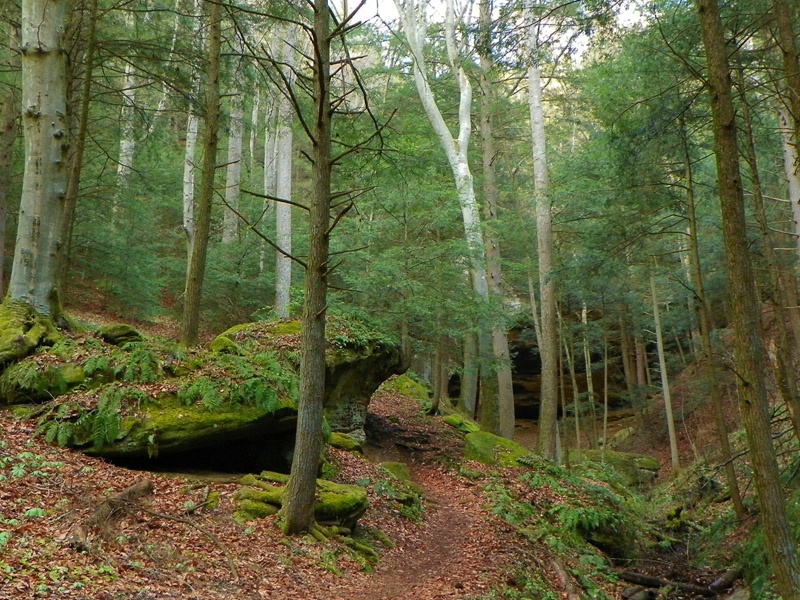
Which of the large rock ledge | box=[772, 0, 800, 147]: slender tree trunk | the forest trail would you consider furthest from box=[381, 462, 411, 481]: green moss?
box=[772, 0, 800, 147]: slender tree trunk

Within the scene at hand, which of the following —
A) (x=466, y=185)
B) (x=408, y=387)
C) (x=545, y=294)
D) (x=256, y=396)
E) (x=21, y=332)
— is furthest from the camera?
(x=408, y=387)

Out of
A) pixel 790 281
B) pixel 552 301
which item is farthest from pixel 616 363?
A: pixel 552 301

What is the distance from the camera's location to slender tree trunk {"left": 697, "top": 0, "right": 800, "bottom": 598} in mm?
4855

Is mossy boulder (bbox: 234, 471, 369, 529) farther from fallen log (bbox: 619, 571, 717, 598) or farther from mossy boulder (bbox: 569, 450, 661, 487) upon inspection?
mossy boulder (bbox: 569, 450, 661, 487)

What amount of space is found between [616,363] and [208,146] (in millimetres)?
23934

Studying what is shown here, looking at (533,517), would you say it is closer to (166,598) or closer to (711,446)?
(166,598)

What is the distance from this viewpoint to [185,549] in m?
4.98

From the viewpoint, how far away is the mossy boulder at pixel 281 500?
20.4ft

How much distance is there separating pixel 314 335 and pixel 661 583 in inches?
249

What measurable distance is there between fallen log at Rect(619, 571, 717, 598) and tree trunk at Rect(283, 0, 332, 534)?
17.2 ft

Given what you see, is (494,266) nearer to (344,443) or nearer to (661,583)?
(344,443)

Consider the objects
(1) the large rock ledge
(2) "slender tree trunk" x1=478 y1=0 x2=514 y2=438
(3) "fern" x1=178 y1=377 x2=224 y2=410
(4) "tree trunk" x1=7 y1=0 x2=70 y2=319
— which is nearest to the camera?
(1) the large rock ledge

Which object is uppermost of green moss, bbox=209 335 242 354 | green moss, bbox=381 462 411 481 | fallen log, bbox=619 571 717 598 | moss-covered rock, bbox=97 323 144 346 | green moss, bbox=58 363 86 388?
moss-covered rock, bbox=97 323 144 346

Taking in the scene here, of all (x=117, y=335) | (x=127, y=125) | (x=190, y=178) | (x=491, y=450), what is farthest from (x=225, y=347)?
(x=127, y=125)
